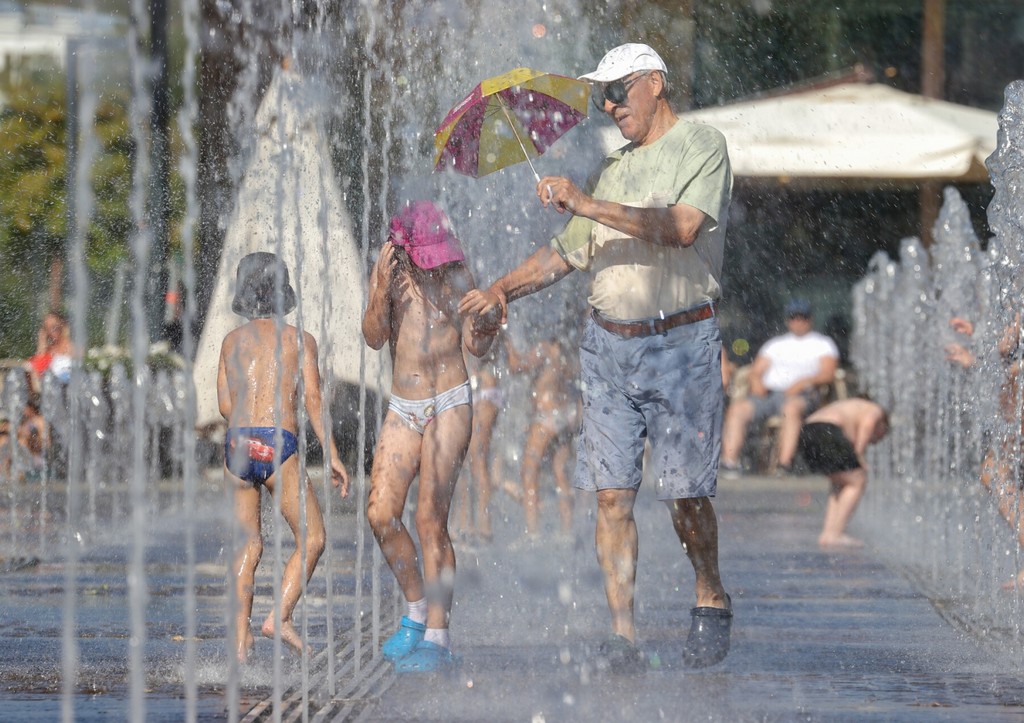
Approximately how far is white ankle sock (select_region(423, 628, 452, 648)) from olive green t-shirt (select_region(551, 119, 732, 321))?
1.06m

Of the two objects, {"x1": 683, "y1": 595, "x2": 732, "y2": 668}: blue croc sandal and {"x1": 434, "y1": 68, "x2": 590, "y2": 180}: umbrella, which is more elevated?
{"x1": 434, "y1": 68, "x2": 590, "y2": 180}: umbrella

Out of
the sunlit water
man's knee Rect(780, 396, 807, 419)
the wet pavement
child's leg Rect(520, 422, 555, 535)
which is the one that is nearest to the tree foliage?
the sunlit water

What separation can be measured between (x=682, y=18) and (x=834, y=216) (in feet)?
10.1

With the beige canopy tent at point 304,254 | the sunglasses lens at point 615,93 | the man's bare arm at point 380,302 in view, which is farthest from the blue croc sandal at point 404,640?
the beige canopy tent at point 304,254

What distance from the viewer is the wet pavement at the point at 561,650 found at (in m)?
4.59

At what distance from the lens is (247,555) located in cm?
553

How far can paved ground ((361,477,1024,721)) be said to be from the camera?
4.57 metres

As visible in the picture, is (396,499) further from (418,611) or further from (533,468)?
(533,468)

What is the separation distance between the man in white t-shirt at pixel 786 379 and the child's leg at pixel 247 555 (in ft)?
23.2

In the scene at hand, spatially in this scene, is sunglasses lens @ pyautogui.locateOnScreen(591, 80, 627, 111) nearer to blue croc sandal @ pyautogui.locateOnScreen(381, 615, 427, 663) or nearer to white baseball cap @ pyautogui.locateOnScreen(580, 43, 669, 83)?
white baseball cap @ pyautogui.locateOnScreen(580, 43, 669, 83)

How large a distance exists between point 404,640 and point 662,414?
3.29 feet

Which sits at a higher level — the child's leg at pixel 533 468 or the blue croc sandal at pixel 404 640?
the child's leg at pixel 533 468

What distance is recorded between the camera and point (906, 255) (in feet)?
46.3

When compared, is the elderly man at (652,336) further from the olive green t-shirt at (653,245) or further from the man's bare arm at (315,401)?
the man's bare arm at (315,401)
